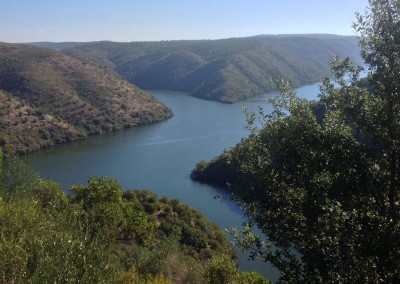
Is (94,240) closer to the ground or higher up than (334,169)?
closer to the ground

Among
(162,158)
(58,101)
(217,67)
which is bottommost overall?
(162,158)

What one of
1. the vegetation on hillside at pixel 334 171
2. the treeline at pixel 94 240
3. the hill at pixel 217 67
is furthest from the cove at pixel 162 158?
the hill at pixel 217 67

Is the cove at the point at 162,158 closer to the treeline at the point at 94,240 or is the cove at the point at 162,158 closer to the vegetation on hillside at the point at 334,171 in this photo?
the treeline at the point at 94,240

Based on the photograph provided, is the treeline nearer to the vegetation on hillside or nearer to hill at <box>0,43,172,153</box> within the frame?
the vegetation on hillside

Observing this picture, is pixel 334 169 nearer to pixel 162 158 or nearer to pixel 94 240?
pixel 94 240

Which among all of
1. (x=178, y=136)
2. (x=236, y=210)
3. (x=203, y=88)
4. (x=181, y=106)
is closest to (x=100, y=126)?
(x=178, y=136)

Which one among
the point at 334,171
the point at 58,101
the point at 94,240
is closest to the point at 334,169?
the point at 334,171
